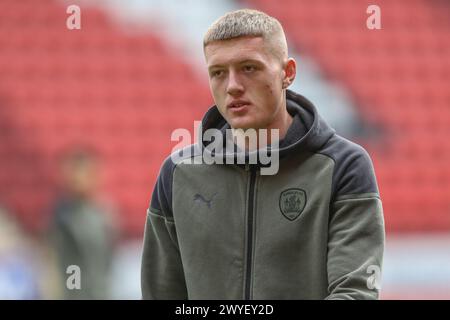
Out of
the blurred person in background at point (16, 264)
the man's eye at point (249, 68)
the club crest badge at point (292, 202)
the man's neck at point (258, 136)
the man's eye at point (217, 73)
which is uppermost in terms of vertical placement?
the man's eye at point (249, 68)

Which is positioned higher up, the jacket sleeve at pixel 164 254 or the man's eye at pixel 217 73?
the man's eye at pixel 217 73

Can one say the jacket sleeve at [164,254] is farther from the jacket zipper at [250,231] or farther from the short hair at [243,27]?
the short hair at [243,27]

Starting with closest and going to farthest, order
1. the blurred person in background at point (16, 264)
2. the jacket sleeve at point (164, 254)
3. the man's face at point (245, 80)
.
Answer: the man's face at point (245, 80) → the jacket sleeve at point (164, 254) → the blurred person in background at point (16, 264)

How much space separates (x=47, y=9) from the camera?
646cm

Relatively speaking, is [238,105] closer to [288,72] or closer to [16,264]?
[288,72]

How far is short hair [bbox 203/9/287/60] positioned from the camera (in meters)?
1.79

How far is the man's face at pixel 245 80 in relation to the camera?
179cm

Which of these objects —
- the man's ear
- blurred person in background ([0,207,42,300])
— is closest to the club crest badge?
the man's ear

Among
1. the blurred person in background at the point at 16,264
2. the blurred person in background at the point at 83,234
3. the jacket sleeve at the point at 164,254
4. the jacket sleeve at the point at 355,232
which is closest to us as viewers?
the jacket sleeve at the point at 355,232

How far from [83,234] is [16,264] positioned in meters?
1.20

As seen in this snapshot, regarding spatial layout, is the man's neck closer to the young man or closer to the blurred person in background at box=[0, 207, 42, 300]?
the young man

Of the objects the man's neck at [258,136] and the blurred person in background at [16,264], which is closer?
the man's neck at [258,136]

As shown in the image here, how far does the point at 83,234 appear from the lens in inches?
178

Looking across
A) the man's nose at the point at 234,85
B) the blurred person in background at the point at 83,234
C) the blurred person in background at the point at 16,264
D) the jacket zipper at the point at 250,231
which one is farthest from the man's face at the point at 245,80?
the blurred person in background at the point at 16,264
